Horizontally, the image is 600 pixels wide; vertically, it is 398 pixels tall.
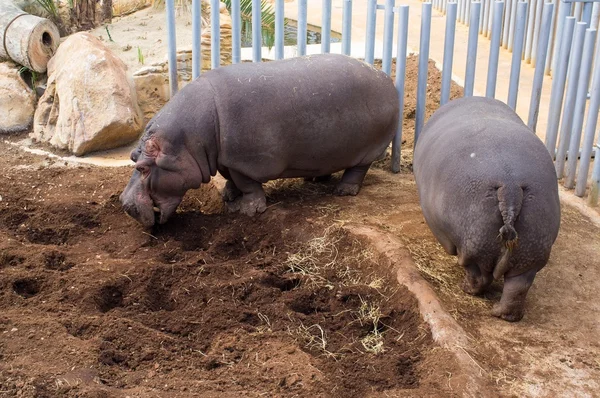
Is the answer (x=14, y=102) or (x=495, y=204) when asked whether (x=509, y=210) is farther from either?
(x=14, y=102)

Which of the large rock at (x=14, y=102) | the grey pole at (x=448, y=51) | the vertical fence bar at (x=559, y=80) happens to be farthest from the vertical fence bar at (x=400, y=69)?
the large rock at (x=14, y=102)

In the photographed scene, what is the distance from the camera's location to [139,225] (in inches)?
219

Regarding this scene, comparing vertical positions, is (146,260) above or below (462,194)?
below

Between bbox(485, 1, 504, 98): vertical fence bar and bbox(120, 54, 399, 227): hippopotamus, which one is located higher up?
bbox(485, 1, 504, 98): vertical fence bar

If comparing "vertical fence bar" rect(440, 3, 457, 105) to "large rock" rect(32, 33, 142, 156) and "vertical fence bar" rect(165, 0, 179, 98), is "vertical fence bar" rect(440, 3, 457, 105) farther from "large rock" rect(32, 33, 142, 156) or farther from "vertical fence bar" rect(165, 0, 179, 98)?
"large rock" rect(32, 33, 142, 156)

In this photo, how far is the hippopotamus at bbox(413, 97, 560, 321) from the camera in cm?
398

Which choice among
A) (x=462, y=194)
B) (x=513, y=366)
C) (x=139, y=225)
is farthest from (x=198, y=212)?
(x=513, y=366)

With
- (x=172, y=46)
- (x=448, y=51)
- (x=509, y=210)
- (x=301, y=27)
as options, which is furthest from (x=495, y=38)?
(x=172, y=46)

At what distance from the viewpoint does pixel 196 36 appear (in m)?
6.76

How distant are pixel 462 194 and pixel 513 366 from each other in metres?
1.00

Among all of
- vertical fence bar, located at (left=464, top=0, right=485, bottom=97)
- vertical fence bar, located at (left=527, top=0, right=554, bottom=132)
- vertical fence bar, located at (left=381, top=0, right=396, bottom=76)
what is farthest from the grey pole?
vertical fence bar, located at (left=527, top=0, right=554, bottom=132)

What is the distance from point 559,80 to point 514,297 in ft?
9.52

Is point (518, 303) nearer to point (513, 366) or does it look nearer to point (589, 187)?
point (513, 366)

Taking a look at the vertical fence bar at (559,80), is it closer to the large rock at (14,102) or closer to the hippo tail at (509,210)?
the hippo tail at (509,210)
